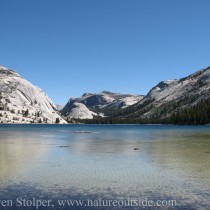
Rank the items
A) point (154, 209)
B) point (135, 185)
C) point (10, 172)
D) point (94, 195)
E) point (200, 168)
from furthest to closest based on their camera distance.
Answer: point (200, 168), point (10, 172), point (135, 185), point (94, 195), point (154, 209)

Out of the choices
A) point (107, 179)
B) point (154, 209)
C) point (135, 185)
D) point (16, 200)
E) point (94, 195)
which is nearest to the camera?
point (154, 209)

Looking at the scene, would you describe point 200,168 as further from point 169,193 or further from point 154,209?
point 154,209

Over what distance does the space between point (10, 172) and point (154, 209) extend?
20.4 metres

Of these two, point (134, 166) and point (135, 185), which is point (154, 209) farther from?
point (134, 166)

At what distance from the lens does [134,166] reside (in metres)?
44.4

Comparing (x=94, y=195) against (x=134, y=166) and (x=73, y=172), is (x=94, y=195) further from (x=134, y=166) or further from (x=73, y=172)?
(x=134, y=166)

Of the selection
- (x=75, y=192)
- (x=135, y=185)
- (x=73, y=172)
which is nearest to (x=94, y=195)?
(x=75, y=192)

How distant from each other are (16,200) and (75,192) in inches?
203

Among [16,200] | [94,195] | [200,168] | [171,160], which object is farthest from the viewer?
[171,160]

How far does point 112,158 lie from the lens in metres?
52.8

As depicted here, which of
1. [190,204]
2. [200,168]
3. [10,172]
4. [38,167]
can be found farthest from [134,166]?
[190,204]

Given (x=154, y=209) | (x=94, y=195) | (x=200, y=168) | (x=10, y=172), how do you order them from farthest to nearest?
(x=200, y=168), (x=10, y=172), (x=94, y=195), (x=154, y=209)

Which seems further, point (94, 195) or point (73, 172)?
point (73, 172)

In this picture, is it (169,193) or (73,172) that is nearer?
(169,193)
